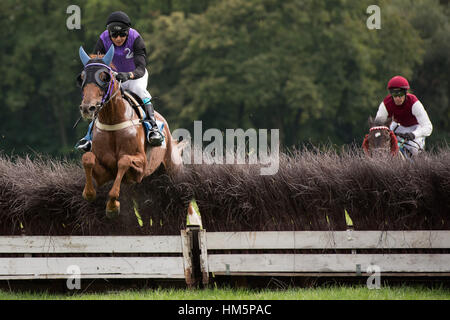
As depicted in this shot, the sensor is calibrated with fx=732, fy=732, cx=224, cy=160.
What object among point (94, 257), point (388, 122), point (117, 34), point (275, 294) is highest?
point (117, 34)

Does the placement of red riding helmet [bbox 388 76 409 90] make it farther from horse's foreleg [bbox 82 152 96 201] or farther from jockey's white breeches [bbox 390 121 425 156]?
horse's foreleg [bbox 82 152 96 201]

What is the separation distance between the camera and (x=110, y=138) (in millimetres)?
7496

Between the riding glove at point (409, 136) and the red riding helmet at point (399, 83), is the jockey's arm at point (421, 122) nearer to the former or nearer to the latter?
the riding glove at point (409, 136)

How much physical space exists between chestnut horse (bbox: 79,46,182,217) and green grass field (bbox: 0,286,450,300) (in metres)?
0.86

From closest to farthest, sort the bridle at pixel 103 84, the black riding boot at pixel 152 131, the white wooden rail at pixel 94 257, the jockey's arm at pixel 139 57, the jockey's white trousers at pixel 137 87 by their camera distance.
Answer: the bridle at pixel 103 84
the white wooden rail at pixel 94 257
the jockey's arm at pixel 139 57
the black riding boot at pixel 152 131
the jockey's white trousers at pixel 137 87

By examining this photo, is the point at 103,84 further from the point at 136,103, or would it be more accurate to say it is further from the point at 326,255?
the point at 326,255

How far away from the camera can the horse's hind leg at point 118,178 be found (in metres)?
→ 7.09

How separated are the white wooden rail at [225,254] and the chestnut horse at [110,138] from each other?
55 cm

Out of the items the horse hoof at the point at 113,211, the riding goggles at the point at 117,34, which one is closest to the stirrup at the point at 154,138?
the horse hoof at the point at 113,211

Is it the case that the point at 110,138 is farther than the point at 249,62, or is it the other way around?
the point at 249,62

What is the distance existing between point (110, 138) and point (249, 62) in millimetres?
22403

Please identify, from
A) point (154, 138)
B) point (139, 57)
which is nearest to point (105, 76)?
point (139, 57)

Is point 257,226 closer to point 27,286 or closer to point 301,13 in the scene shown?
point 27,286

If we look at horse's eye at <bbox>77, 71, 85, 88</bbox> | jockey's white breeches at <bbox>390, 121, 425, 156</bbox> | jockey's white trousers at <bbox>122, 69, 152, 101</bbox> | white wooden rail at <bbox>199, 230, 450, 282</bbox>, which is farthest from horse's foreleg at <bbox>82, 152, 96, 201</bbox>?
jockey's white breeches at <bbox>390, 121, 425, 156</bbox>
